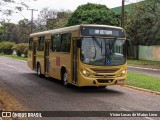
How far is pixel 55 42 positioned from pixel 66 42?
7.50ft

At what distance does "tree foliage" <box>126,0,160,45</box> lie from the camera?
43125mm

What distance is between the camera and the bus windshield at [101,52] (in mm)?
17297

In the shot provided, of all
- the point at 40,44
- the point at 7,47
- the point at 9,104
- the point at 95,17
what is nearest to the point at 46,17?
the point at 7,47

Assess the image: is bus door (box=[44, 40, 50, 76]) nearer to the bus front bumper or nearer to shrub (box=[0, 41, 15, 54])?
the bus front bumper

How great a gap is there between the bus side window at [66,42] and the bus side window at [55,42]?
0.75 metres

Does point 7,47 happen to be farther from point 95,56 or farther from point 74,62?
point 95,56

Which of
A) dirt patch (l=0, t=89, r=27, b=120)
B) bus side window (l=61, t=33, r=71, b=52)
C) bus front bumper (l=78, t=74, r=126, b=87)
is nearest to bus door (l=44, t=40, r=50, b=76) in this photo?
bus side window (l=61, t=33, r=71, b=52)

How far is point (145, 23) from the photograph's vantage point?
48000 millimetres

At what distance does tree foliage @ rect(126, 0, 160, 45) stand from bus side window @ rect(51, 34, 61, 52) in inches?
857

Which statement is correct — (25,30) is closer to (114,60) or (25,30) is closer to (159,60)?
(159,60)

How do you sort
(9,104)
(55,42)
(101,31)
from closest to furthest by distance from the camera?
(9,104) < (101,31) < (55,42)

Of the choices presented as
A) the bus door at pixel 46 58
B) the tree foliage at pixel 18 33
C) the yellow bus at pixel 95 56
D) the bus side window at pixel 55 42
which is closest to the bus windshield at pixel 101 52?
the yellow bus at pixel 95 56

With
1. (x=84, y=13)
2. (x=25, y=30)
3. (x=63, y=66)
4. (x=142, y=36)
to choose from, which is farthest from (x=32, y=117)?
(x=25, y=30)

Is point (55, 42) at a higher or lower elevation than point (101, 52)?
higher
